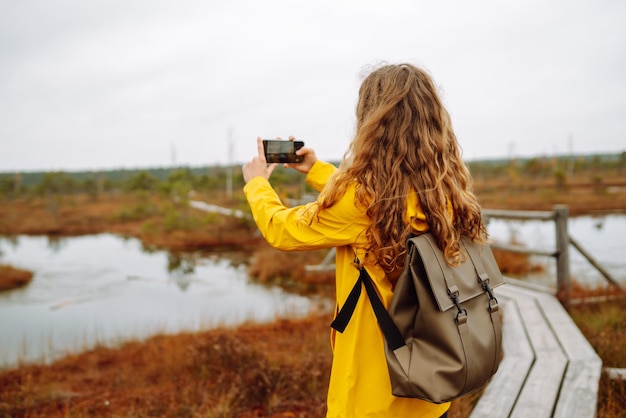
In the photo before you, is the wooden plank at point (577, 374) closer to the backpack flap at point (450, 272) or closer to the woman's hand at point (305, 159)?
the backpack flap at point (450, 272)

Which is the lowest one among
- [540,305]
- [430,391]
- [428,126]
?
[540,305]

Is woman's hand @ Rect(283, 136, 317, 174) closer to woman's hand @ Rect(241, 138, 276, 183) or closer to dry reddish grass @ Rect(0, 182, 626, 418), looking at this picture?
woman's hand @ Rect(241, 138, 276, 183)

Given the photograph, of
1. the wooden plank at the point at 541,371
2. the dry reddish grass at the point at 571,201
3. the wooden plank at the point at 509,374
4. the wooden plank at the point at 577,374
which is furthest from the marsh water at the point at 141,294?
the dry reddish grass at the point at 571,201

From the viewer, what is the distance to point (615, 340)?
148 inches

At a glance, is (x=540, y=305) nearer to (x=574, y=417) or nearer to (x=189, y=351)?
(x=574, y=417)

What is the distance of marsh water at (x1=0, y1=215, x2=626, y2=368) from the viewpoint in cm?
766

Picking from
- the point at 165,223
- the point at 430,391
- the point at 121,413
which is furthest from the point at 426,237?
the point at 165,223

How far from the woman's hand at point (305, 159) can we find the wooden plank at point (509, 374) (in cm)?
184

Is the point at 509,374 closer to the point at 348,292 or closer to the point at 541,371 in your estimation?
the point at 541,371

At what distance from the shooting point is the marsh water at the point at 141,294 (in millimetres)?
7660

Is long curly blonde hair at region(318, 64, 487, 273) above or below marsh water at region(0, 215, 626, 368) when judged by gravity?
above

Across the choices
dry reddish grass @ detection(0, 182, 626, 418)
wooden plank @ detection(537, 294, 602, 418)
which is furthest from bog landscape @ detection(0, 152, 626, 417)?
wooden plank @ detection(537, 294, 602, 418)

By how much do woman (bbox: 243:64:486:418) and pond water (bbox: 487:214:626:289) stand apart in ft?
15.5

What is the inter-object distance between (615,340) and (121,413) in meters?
4.13
